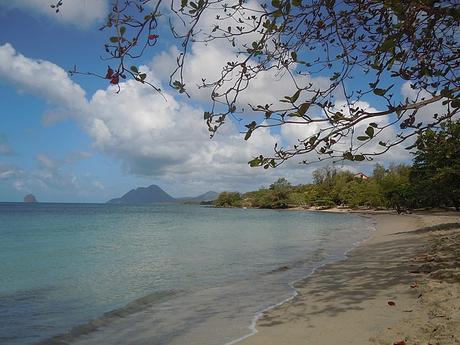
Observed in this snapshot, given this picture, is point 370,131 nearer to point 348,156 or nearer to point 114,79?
point 348,156

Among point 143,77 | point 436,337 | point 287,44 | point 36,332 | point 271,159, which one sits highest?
point 287,44

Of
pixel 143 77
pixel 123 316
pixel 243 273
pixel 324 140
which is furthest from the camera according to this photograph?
pixel 243 273

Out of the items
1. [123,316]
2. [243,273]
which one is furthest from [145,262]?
[123,316]

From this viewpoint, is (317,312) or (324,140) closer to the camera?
(324,140)

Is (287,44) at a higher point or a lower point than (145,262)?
higher

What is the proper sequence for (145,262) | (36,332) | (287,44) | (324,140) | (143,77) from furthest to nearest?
(145,262)
(36,332)
(287,44)
(324,140)
(143,77)

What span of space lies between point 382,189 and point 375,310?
65732 millimetres

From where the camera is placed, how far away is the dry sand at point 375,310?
4.88m

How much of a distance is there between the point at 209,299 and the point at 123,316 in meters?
1.85

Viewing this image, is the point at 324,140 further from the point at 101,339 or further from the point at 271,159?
the point at 101,339

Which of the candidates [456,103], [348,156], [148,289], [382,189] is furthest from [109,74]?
[382,189]

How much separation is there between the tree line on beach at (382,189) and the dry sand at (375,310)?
213 cm

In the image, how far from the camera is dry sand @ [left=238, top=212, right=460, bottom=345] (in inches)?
192

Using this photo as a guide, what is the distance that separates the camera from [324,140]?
9.64 feet
